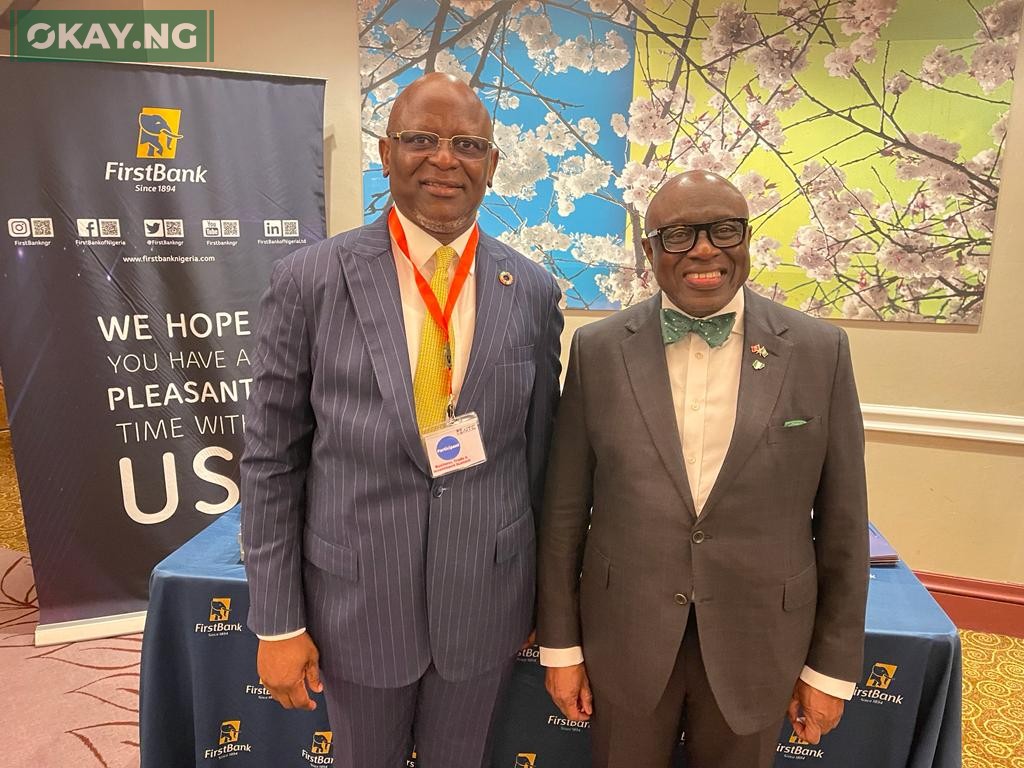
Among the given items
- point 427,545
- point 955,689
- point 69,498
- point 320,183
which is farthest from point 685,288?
point 69,498

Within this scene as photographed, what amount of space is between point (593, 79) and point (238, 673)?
2533 millimetres

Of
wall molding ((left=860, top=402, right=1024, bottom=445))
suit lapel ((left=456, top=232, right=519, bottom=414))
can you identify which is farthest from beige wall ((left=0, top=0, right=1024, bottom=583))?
suit lapel ((left=456, top=232, right=519, bottom=414))

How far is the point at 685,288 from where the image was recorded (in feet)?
3.83

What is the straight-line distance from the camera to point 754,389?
3.80 feet

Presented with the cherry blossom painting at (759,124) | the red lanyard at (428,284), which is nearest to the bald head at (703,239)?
the red lanyard at (428,284)

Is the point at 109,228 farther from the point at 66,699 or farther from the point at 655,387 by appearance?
the point at 655,387

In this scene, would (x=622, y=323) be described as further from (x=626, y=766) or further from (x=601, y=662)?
(x=626, y=766)

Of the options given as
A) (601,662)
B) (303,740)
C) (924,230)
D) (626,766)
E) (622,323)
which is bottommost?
(303,740)

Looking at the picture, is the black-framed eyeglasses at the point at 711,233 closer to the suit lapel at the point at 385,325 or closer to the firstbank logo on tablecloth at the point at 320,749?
the suit lapel at the point at 385,325

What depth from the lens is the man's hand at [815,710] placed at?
123 centimetres

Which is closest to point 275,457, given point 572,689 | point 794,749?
point 572,689

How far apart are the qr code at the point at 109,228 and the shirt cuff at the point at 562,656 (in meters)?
2.35

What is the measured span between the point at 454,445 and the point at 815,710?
85 centimetres

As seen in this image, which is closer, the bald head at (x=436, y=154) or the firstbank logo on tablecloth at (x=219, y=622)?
the bald head at (x=436, y=154)
